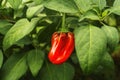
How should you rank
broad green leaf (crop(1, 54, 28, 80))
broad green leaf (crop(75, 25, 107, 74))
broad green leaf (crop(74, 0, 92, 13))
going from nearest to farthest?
broad green leaf (crop(75, 25, 107, 74)) → broad green leaf (crop(74, 0, 92, 13)) → broad green leaf (crop(1, 54, 28, 80))

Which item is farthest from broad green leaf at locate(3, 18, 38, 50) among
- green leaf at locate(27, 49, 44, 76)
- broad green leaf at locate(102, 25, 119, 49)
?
broad green leaf at locate(102, 25, 119, 49)

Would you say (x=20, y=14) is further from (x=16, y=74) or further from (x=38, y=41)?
(x=16, y=74)

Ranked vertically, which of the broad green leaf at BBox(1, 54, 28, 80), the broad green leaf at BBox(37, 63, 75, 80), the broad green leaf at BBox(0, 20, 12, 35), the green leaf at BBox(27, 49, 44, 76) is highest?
the broad green leaf at BBox(0, 20, 12, 35)

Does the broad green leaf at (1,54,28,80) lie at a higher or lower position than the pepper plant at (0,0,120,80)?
lower

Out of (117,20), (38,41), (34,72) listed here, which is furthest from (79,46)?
(117,20)

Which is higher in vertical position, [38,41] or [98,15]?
[98,15]

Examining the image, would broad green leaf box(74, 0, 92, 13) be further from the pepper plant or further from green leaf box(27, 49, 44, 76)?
green leaf box(27, 49, 44, 76)
